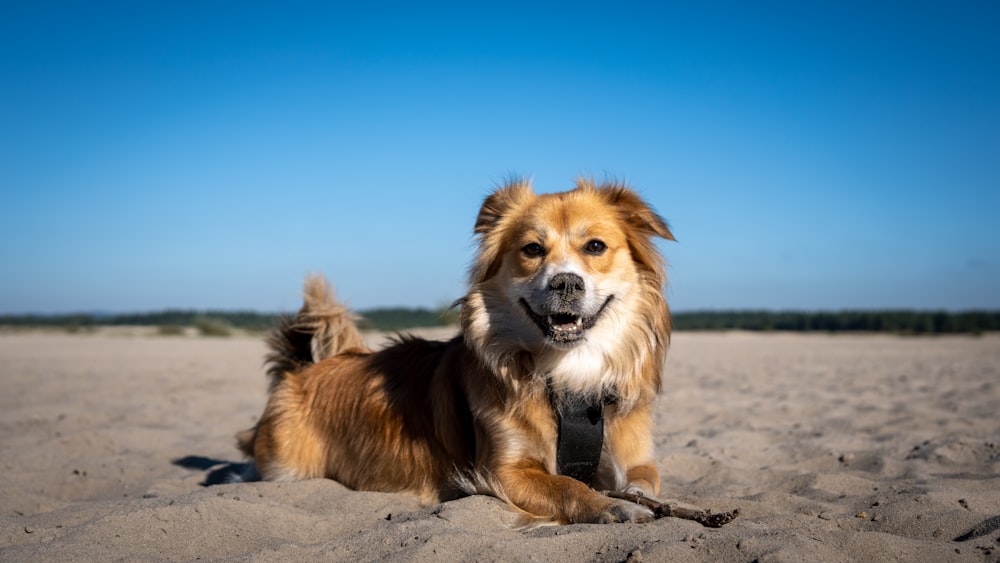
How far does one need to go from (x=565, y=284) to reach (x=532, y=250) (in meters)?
0.40

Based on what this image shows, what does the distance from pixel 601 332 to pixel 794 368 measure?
34.5 feet

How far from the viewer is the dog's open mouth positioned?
3646 mm

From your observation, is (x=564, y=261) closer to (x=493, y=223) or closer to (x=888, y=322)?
(x=493, y=223)

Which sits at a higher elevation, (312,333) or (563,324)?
(563,324)

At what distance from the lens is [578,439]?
11.9 feet

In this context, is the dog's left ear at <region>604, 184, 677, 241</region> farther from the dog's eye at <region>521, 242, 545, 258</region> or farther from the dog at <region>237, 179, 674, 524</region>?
the dog's eye at <region>521, 242, 545, 258</region>

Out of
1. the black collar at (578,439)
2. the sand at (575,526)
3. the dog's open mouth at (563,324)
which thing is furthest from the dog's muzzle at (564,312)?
the sand at (575,526)

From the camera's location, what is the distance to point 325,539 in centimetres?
319

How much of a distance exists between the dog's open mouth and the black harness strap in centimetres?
36

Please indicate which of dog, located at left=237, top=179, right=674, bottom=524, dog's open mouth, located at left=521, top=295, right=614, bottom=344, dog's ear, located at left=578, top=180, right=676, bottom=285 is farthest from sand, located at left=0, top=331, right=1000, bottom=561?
dog's ear, located at left=578, top=180, right=676, bottom=285

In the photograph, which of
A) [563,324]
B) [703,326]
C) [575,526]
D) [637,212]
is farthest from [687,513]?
[703,326]

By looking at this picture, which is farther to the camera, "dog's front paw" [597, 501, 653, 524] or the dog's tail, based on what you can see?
the dog's tail

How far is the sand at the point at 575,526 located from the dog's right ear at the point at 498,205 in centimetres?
164

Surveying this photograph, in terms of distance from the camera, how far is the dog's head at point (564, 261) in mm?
3656
